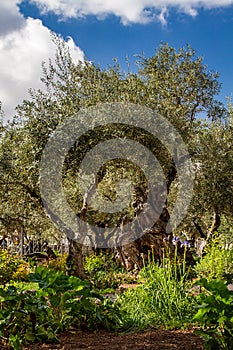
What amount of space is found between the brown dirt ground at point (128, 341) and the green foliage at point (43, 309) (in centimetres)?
14

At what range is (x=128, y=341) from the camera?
482cm

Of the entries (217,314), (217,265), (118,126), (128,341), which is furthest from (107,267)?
(217,314)

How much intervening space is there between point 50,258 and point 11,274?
13.3ft

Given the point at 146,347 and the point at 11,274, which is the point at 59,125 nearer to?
the point at 11,274

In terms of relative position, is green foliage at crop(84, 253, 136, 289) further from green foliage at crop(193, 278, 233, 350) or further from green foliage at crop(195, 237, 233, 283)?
green foliage at crop(193, 278, 233, 350)

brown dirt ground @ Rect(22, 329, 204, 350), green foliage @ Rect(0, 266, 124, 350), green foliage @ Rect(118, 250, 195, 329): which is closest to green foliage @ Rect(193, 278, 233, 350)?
brown dirt ground @ Rect(22, 329, 204, 350)

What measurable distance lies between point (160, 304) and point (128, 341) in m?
1.44

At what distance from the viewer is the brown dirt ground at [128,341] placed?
179 inches

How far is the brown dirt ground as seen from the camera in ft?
14.9

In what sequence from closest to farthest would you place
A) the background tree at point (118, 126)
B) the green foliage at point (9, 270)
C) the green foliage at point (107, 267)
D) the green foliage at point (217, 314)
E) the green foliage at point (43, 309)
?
the green foliage at point (217, 314), the green foliage at point (43, 309), the green foliage at point (9, 270), the background tree at point (118, 126), the green foliage at point (107, 267)

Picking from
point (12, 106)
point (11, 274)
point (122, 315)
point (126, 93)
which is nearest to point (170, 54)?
point (126, 93)

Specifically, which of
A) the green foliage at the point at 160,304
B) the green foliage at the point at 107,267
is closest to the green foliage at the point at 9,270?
the green foliage at the point at 107,267

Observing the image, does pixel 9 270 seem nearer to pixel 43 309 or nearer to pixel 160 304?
pixel 160 304

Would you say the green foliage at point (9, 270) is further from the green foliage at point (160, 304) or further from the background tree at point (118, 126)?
the green foliage at point (160, 304)
